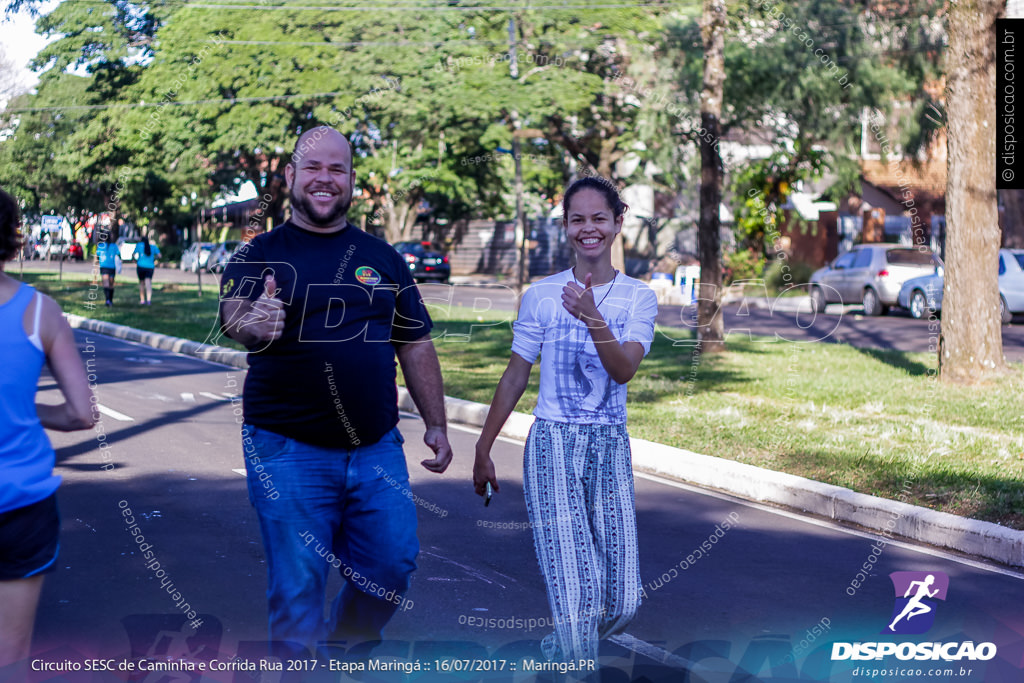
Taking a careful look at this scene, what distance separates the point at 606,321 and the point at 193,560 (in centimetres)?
309

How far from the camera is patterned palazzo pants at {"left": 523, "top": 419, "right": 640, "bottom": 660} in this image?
362 centimetres

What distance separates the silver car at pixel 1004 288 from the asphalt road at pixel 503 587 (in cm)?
1515

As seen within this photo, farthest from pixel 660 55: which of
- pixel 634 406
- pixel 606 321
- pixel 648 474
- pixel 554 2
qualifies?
pixel 606 321

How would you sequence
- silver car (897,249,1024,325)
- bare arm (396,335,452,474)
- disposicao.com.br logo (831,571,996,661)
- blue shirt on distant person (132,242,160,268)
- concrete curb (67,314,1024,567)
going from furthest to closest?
blue shirt on distant person (132,242,160,268)
silver car (897,249,1024,325)
concrete curb (67,314,1024,567)
disposicao.com.br logo (831,571,996,661)
bare arm (396,335,452,474)

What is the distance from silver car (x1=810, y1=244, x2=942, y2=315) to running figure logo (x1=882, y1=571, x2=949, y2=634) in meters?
18.5

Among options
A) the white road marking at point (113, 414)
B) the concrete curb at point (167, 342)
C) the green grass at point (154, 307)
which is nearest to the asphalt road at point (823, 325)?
the concrete curb at point (167, 342)

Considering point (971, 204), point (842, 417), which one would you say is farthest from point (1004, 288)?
point (842, 417)

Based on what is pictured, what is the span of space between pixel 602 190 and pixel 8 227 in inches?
72.0

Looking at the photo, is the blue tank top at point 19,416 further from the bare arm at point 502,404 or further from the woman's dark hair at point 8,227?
the bare arm at point 502,404

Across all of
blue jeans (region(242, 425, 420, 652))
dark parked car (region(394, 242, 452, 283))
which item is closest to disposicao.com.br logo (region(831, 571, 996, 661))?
blue jeans (region(242, 425, 420, 652))

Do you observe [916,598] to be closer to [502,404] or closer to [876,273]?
[502,404]

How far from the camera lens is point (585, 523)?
3674 millimetres

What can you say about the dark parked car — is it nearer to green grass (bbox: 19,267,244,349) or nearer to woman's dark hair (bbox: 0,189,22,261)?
green grass (bbox: 19,267,244,349)

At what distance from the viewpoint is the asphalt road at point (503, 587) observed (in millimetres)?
4539
